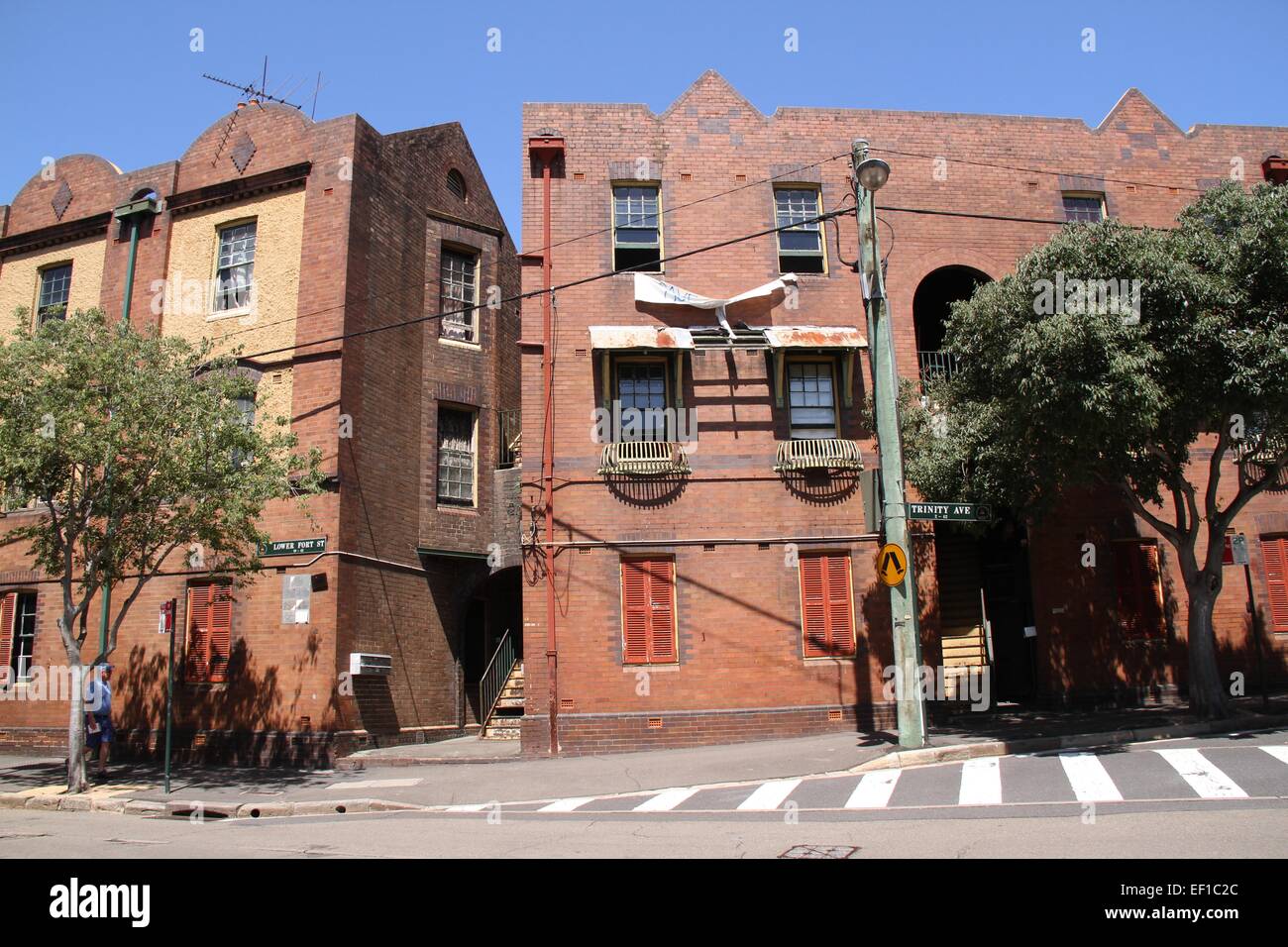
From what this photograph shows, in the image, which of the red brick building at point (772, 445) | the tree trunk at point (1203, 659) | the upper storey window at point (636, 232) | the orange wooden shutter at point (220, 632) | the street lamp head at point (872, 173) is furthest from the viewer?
the upper storey window at point (636, 232)

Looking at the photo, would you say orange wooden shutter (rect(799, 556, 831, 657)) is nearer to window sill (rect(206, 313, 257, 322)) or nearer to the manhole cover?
the manhole cover

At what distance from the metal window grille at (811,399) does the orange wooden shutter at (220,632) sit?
11.4 metres

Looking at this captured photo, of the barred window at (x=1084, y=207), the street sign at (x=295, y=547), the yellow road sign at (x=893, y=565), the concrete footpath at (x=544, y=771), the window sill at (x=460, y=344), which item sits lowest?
the concrete footpath at (x=544, y=771)

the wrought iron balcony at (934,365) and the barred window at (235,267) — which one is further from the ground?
the barred window at (235,267)

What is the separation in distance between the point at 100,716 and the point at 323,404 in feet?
22.0

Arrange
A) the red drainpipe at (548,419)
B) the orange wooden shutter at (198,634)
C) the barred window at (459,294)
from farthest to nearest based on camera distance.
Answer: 1. the barred window at (459,294)
2. the orange wooden shutter at (198,634)
3. the red drainpipe at (548,419)

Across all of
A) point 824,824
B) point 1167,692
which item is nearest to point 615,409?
point 824,824

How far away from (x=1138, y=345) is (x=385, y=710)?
47.5 ft

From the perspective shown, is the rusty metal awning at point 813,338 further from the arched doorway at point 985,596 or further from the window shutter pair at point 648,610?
the window shutter pair at point 648,610

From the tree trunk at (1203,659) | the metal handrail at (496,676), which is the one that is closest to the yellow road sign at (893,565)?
the tree trunk at (1203,659)

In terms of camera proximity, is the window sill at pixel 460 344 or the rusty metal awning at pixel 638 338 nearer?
the rusty metal awning at pixel 638 338

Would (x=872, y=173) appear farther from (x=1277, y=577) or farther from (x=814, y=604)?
(x=1277, y=577)

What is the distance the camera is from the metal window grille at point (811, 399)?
18.4 meters

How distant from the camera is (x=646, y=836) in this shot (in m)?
9.41
